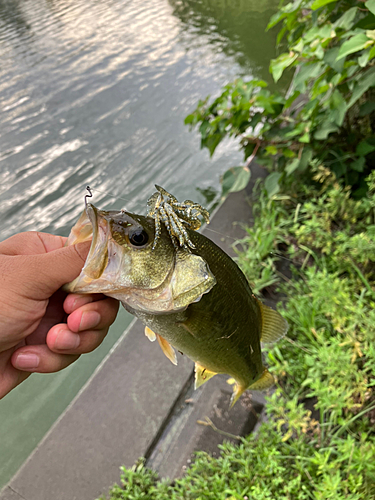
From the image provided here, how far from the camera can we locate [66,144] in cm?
424

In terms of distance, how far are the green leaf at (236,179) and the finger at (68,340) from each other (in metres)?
1.97

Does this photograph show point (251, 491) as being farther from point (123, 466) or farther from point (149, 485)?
point (123, 466)

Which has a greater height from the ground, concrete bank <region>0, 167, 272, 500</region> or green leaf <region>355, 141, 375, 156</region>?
green leaf <region>355, 141, 375, 156</region>

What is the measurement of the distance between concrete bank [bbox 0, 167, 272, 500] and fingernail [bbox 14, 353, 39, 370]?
1189 mm

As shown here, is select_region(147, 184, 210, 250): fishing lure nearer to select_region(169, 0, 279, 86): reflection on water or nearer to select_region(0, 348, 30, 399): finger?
select_region(0, 348, 30, 399): finger

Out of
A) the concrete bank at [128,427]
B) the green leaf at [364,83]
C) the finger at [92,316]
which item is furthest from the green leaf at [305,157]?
the finger at [92,316]

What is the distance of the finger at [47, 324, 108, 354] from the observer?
1042mm

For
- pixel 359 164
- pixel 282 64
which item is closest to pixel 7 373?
pixel 282 64

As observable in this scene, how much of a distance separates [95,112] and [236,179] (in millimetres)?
3062

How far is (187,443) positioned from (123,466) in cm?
40

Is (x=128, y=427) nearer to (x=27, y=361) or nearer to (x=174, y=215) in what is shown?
(x=27, y=361)

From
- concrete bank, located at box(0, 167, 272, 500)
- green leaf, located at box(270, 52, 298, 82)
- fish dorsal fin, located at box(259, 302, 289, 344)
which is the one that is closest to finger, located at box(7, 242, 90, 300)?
fish dorsal fin, located at box(259, 302, 289, 344)

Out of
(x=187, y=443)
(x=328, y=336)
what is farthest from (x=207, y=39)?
(x=187, y=443)

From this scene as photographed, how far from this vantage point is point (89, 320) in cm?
102
